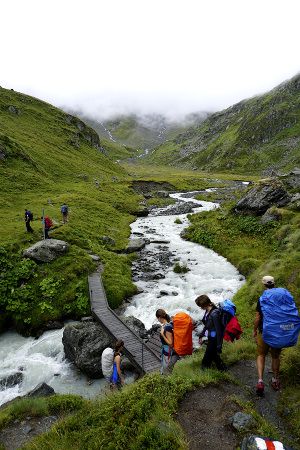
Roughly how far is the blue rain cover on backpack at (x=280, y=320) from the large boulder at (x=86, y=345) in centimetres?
1239

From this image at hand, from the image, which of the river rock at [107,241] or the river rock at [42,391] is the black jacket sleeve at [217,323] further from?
the river rock at [107,241]

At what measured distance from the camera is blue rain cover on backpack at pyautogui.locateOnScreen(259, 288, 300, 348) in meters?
11.0

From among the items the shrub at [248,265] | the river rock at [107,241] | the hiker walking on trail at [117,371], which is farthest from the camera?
the river rock at [107,241]

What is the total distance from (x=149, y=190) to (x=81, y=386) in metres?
90.2

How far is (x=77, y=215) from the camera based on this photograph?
50312 millimetres

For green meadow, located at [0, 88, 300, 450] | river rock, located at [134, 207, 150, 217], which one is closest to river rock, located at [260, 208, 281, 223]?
green meadow, located at [0, 88, 300, 450]

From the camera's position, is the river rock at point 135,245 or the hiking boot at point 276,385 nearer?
the hiking boot at point 276,385

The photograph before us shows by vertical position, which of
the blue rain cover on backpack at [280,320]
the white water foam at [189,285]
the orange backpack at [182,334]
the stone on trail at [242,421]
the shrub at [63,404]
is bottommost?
the shrub at [63,404]

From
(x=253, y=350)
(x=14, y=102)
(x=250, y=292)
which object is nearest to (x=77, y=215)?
(x=250, y=292)

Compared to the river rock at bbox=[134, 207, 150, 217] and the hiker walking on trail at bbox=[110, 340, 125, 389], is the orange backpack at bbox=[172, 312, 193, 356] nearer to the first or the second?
the hiker walking on trail at bbox=[110, 340, 125, 389]

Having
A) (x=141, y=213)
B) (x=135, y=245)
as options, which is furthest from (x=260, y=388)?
(x=141, y=213)

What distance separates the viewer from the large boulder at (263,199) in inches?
1786

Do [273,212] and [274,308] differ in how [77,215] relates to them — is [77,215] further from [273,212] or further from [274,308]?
[274,308]

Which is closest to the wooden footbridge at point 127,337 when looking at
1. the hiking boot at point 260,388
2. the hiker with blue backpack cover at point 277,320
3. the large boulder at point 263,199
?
the hiking boot at point 260,388
